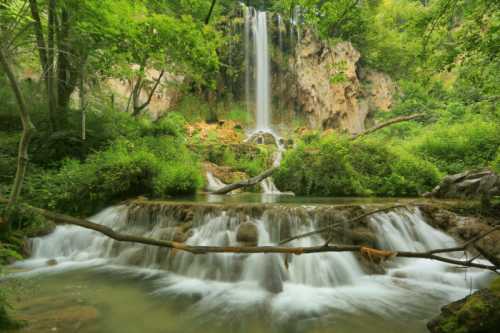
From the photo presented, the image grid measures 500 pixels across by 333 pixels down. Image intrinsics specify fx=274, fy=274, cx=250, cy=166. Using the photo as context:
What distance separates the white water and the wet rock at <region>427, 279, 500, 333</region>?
0.84 meters

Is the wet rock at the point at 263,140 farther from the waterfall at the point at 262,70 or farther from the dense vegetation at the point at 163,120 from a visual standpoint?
the dense vegetation at the point at 163,120

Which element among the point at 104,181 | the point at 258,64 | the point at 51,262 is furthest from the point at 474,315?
the point at 258,64

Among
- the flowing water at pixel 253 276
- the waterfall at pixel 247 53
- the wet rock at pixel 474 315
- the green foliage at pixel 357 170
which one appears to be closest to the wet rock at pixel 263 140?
the waterfall at pixel 247 53

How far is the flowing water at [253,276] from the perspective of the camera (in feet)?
11.5

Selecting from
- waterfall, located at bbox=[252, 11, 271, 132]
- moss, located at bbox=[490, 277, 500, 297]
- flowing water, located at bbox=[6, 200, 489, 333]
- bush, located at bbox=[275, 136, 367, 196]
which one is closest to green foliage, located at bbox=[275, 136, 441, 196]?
bush, located at bbox=[275, 136, 367, 196]

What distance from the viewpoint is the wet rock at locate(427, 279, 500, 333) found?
2533 millimetres

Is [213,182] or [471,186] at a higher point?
[213,182]

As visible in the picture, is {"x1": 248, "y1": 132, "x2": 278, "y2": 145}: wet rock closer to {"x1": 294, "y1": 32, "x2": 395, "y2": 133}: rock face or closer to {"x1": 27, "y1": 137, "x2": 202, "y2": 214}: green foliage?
{"x1": 294, "y1": 32, "x2": 395, "y2": 133}: rock face

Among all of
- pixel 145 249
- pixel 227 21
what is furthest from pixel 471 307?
pixel 227 21

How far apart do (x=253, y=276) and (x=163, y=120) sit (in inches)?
364

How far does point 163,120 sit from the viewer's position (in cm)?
1208

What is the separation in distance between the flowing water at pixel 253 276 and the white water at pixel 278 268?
2 centimetres

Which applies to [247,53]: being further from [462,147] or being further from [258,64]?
[462,147]

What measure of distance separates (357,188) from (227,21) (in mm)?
21461
